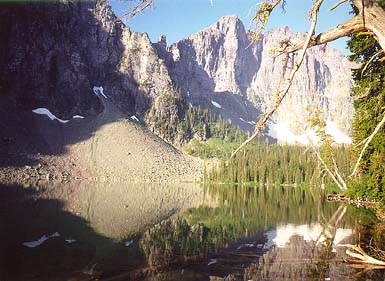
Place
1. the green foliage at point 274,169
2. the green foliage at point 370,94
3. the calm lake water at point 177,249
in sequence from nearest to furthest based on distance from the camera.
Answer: the calm lake water at point 177,249 → the green foliage at point 370,94 → the green foliage at point 274,169

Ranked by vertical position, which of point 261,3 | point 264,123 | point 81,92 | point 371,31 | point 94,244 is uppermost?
point 81,92

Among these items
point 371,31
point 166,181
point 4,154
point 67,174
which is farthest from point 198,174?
point 371,31

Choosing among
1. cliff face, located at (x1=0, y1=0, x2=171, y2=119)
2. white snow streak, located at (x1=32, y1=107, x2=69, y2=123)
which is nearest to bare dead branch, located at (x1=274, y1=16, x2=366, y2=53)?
cliff face, located at (x1=0, y1=0, x2=171, y2=119)

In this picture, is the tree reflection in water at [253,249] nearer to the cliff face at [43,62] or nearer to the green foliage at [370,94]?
the green foliage at [370,94]

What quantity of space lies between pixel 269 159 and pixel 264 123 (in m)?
143

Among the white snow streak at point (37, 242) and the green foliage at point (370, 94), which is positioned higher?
the green foliage at point (370, 94)

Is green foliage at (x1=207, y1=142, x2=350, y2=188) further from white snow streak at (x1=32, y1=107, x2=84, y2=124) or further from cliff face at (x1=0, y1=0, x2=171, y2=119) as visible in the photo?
cliff face at (x1=0, y1=0, x2=171, y2=119)

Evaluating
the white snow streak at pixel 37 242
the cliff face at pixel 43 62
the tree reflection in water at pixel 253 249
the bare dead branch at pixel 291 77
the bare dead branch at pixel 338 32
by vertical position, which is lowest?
the white snow streak at pixel 37 242

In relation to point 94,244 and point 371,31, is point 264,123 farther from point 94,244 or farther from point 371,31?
point 94,244

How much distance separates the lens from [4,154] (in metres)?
117

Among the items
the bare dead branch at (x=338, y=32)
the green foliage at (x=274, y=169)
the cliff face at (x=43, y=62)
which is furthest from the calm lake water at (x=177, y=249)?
the cliff face at (x=43, y=62)

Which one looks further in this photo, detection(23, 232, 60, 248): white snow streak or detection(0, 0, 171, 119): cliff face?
detection(0, 0, 171, 119): cliff face

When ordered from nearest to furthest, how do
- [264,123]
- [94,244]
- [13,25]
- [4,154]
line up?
[264,123] → [94,244] → [4,154] → [13,25]

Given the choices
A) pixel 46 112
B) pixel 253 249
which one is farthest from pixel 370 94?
pixel 46 112
